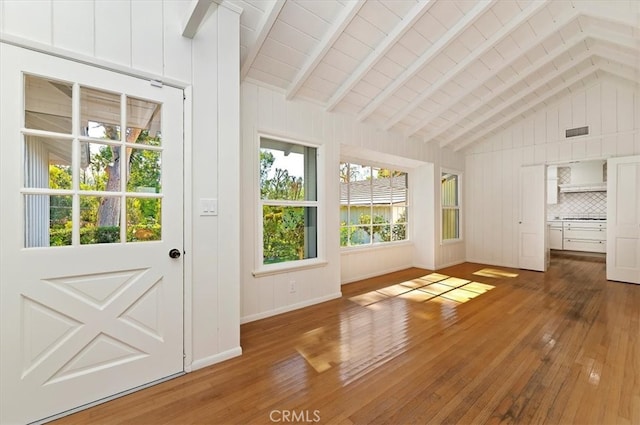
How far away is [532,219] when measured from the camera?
18.9 ft

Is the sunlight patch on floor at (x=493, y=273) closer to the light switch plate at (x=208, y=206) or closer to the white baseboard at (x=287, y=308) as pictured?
the white baseboard at (x=287, y=308)

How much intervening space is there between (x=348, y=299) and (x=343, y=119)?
2577 mm

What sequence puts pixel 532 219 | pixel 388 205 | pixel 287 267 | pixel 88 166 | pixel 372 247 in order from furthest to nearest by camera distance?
pixel 532 219
pixel 388 205
pixel 372 247
pixel 287 267
pixel 88 166

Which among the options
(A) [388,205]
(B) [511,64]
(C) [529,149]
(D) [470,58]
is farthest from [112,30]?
(C) [529,149]

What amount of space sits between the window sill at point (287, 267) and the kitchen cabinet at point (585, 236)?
25.4 ft

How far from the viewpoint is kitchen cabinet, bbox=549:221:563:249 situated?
7.94 meters

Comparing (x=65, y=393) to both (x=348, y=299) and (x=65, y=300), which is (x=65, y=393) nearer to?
(x=65, y=300)

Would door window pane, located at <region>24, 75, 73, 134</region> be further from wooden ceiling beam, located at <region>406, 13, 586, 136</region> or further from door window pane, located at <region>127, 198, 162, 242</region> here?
wooden ceiling beam, located at <region>406, 13, 586, 136</region>

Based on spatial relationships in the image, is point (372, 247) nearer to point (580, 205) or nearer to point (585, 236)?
point (585, 236)

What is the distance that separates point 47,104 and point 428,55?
3527 mm

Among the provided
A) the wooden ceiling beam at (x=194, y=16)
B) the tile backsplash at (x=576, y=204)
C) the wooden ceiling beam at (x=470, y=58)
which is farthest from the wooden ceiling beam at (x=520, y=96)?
the wooden ceiling beam at (x=194, y=16)

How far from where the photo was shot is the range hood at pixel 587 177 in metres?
7.25

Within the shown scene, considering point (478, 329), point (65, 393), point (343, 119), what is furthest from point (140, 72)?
point (478, 329)

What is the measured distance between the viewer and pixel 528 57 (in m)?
3.93
